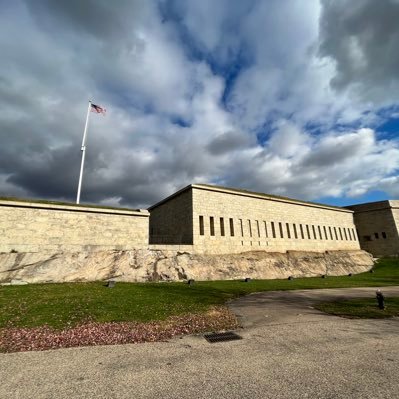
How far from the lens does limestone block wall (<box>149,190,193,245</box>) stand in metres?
25.4

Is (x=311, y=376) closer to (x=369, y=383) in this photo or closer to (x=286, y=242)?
(x=369, y=383)

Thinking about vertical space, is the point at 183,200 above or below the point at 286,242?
above

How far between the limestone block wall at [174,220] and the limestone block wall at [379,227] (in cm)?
3656

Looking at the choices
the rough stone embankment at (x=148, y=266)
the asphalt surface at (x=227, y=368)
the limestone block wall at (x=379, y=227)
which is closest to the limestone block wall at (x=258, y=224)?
the rough stone embankment at (x=148, y=266)

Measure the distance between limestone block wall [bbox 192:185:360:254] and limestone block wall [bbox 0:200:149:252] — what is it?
6331 millimetres

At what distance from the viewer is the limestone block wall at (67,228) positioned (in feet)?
58.9

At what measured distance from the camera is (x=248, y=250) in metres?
27.2

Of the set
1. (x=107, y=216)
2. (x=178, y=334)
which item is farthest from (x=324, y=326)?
(x=107, y=216)

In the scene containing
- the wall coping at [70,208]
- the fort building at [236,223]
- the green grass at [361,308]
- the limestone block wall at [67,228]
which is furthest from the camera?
the fort building at [236,223]

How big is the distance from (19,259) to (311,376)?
64.2 ft

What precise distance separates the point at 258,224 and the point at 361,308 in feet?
61.5

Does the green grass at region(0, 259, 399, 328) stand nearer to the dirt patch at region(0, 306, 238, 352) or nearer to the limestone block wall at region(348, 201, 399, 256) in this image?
the dirt patch at region(0, 306, 238, 352)

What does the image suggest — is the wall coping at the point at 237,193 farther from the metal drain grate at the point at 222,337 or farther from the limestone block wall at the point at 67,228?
the metal drain grate at the point at 222,337

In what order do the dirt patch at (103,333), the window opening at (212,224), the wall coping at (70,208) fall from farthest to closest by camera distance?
the window opening at (212,224) → the wall coping at (70,208) → the dirt patch at (103,333)
